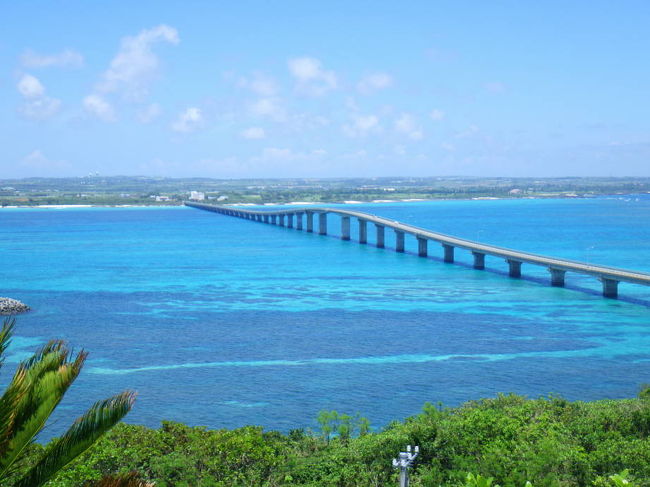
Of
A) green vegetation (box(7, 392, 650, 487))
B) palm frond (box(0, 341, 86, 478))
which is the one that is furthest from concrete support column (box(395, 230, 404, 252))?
palm frond (box(0, 341, 86, 478))

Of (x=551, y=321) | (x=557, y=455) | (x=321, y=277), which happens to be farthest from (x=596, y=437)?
(x=321, y=277)

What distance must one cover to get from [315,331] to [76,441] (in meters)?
32.6

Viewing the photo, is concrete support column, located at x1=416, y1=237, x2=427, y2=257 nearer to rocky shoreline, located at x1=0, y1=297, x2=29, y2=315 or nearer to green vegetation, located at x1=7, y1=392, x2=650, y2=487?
rocky shoreline, located at x1=0, y1=297, x2=29, y2=315

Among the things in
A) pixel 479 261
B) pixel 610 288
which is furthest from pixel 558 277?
pixel 479 261

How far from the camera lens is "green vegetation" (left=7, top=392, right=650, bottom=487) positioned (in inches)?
649

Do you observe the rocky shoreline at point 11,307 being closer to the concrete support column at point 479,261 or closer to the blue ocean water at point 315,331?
the blue ocean water at point 315,331

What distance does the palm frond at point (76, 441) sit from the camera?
28.9ft

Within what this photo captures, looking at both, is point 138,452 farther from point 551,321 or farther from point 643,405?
point 551,321

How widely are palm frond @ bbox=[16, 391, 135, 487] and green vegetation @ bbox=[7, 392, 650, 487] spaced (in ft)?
23.4

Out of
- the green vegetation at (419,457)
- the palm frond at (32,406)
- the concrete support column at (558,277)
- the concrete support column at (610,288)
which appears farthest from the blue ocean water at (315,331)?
the palm frond at (32,406)

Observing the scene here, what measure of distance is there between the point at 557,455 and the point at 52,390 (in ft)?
36.2

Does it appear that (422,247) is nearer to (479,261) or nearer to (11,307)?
(479,261)

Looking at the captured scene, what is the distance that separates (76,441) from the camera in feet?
29.0

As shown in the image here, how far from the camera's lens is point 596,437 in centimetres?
1861
